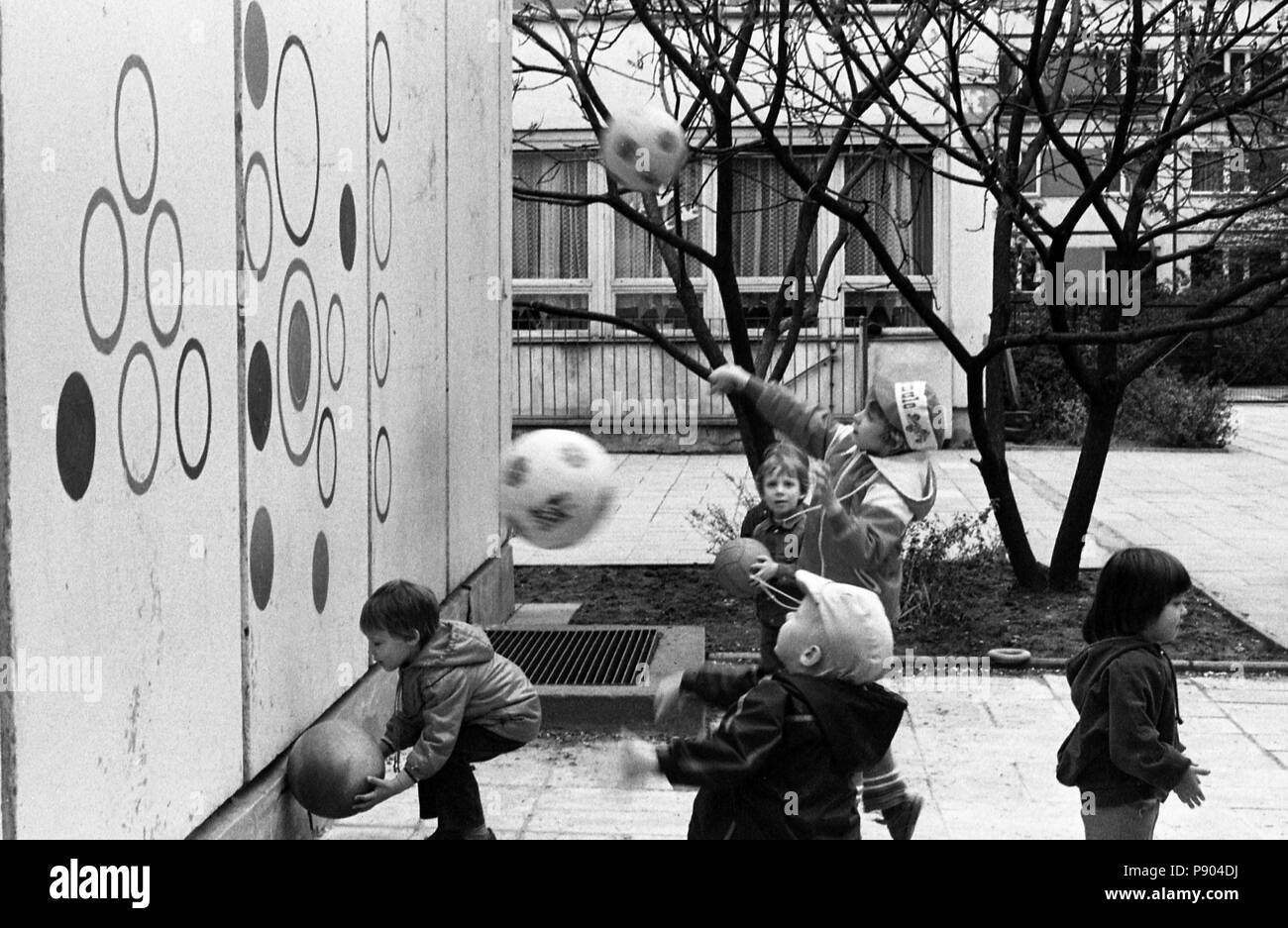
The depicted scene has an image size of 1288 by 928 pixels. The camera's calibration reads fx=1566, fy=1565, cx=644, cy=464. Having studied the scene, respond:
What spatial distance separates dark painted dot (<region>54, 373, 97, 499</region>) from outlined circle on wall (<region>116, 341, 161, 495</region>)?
173 mm

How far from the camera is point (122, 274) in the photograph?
4.02 metres

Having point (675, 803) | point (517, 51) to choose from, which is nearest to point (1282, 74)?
point (675, 803)

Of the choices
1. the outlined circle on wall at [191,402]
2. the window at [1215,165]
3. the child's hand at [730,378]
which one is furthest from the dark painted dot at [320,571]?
the window at [1215,165]

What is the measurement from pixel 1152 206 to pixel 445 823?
8.43 metres

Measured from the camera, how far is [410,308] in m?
7.26

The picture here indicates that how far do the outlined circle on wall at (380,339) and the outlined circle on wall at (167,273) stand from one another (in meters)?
2.09

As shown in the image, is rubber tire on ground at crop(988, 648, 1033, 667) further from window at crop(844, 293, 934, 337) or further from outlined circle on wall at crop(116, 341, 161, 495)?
window at crop(844, 293, 934, 337)

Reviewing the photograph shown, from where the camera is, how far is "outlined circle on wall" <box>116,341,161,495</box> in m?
4.04

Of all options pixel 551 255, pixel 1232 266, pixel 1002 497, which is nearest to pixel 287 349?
pixel 1002 497

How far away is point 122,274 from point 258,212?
3.81 ft

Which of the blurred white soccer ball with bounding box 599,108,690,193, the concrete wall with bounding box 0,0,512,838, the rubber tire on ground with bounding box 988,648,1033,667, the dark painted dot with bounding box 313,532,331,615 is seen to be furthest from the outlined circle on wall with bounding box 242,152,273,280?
the rubber tire on ground with bounding box 988,648,1033,667

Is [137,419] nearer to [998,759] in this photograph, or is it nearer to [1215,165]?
[998,759]

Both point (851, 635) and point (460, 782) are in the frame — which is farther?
point (460, 782)

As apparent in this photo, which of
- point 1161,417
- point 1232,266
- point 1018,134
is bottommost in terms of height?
point 1161,417
